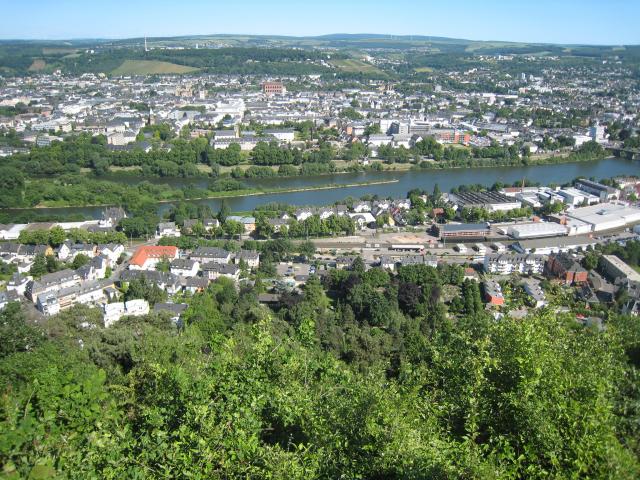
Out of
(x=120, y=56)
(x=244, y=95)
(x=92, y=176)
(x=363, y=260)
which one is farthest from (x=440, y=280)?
(x=120, y=56)

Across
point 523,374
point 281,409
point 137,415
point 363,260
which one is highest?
point 523,374

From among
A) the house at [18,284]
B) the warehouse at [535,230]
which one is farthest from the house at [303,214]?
the house at [18,284]

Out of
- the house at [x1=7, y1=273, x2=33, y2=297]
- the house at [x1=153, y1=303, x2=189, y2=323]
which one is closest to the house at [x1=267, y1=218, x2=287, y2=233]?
the house at [x1=153, y1=303, x2=189, y2=323]

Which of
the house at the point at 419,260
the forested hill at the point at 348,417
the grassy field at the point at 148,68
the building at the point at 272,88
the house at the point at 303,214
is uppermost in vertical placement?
the grassy field at the point at 148,68

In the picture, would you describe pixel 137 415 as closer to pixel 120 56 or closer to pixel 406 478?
pixel 406 478

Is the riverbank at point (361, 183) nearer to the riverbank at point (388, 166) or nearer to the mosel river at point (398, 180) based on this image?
the mosel river at point (398, 180)

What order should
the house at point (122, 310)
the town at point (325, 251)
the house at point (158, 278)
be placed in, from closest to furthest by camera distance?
1. the house at point (122, 310)
2. the town at point (325, 251)
3. the house at point (158, 278)
